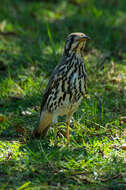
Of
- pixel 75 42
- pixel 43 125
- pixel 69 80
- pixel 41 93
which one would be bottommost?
pixel 43 125

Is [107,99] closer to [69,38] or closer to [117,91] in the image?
[117,91]

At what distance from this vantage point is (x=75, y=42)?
498 cm

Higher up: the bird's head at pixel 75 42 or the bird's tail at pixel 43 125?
the bird's head at pixel 75 42

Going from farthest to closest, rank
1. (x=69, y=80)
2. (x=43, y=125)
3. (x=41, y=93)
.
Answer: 1. (x=41, y=93)
2. (x=43, y=125)
3. (x=69, y=80)

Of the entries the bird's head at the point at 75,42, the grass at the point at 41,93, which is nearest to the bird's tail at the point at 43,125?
the grass at the point at 41,93

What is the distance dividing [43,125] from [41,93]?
1.07 m

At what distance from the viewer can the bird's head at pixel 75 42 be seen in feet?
16.2

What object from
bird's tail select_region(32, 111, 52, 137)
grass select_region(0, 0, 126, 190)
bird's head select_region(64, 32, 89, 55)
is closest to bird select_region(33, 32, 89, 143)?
bird's head select_region(64, 32, 89, 55)

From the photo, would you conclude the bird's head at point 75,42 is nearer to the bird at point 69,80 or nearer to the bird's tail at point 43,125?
the bird at point 69,80

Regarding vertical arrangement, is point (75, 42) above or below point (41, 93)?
above

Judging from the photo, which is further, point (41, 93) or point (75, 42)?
point (41, 93)

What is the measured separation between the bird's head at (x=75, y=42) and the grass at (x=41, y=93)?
0.99 m

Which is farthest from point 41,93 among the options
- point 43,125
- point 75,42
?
point 75,42

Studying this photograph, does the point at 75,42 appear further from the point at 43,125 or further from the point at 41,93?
the point at 41,93
